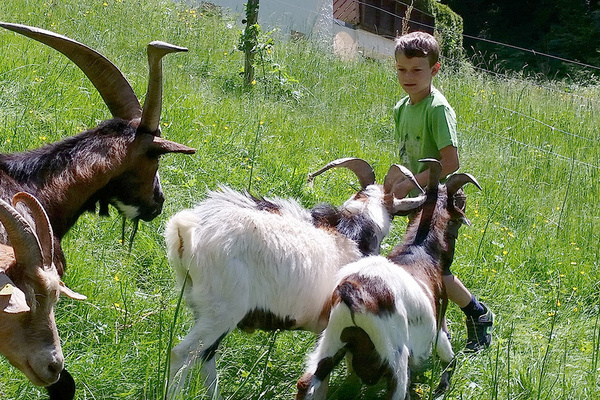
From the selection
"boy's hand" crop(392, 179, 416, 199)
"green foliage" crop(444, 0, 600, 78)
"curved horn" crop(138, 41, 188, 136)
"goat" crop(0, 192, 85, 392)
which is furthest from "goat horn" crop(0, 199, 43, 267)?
"green foliage" crop(444, 0, 600, 78)

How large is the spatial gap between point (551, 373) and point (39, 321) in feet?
9.45

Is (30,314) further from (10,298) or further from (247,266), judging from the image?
(247,266)

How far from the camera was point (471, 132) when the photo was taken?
27.5 feet

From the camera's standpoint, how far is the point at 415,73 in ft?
14.4

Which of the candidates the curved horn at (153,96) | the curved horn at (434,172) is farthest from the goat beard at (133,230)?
the curved horn at (434,172)

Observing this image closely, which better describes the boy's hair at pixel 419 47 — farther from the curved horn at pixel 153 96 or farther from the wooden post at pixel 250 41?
the wooden post at pixel 250 41

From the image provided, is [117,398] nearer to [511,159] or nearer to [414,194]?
[414,194]

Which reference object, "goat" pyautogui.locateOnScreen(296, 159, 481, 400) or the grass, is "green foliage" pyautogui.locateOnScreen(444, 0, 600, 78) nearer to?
the grass

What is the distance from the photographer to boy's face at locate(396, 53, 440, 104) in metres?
4.35

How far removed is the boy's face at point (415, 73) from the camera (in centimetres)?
435

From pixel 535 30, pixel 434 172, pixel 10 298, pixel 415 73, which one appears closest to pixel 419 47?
pixel 415 73

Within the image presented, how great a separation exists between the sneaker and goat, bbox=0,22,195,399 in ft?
6.80

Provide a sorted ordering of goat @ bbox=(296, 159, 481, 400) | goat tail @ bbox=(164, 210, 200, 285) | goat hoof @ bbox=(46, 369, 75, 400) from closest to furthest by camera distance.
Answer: goat hoof @ bbox=(46, 369, 75, 400)
goat @ bbox=(296, 159, 481, 400)
goat tail @ bbox=(164, 210, 200, 285)

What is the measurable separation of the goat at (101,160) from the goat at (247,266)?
1.17 ft
